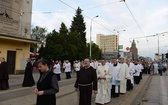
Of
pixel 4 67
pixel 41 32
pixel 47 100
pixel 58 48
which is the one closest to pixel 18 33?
pixel 4 67

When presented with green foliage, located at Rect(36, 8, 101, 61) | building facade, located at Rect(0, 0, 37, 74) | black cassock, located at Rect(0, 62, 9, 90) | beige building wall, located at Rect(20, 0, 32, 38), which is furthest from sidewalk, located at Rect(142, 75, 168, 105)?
green foliage, located at Rect(36, 8, 101, 61)

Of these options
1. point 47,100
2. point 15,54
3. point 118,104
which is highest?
point 15,54

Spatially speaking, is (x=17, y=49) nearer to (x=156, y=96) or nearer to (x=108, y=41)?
(x=156, y=96)

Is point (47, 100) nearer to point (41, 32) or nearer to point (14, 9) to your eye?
point (14, 9)

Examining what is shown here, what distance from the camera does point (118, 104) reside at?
9055 millimetres

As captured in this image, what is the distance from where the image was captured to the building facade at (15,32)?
72.2ft

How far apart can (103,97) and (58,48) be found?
30912 millimetres

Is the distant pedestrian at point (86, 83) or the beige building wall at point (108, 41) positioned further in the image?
the beige building wall at point (108, 41)

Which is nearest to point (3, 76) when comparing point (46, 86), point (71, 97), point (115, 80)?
point (71, 97)

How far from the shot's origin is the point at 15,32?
23.8m

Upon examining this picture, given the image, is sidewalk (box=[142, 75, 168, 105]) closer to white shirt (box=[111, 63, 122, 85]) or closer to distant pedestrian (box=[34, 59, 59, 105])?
white shirt (box=[111, 63, 122, 85])

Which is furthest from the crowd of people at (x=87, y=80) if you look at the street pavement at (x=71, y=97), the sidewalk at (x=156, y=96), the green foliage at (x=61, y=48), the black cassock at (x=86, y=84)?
the green foliage at (x=61, y=48)

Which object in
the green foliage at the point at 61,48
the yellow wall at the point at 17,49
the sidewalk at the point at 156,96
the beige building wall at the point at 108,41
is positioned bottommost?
the sidewalk at the point at 156,96

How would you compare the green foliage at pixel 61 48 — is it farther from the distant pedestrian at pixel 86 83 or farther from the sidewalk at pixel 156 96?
the distant pedestrian at pixel 86 83
